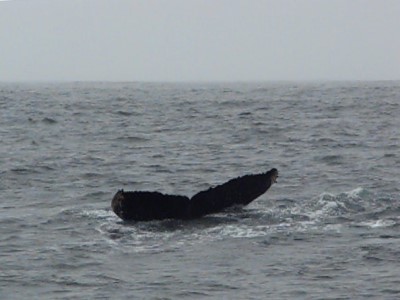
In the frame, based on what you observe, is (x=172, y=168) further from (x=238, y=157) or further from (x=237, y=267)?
(x=237, y=267)

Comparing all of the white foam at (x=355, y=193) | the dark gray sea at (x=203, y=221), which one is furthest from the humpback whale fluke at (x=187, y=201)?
the white foam at (x=355, y=193)

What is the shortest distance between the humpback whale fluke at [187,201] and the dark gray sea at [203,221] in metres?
0.20

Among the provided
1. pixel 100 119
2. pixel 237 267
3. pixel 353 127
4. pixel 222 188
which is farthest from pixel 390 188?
pixel 100 119

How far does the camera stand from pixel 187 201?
66.4 ft

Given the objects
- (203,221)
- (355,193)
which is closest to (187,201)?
(203,221)

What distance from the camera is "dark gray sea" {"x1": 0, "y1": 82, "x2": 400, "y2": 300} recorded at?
15797 mm

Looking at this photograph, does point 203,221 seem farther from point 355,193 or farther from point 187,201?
point 355,193

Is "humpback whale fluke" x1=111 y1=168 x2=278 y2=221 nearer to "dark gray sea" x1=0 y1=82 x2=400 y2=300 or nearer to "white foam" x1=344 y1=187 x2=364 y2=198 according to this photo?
"dark gray sea" x1=0 y1=82 x2=400 y2=300

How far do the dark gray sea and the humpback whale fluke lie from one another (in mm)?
203

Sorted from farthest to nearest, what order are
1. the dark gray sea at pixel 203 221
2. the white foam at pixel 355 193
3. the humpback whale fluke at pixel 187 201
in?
the white foam at pixel 355 193 < the humpback whale fluke at pixel 187 201 < the dark gray sea at pixel 203 221

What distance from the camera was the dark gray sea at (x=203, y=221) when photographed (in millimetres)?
15797

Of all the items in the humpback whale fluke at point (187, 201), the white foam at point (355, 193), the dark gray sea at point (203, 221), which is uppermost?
the humpback whale fluke at point (187, 201)

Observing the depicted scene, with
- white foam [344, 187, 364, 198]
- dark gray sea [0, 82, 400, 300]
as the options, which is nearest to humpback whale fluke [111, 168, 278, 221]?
dark gray sea [0, 82, 400, 300]

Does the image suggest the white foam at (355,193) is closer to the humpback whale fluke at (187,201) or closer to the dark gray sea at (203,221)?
the dark gray sea at (203,221)
